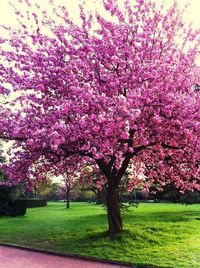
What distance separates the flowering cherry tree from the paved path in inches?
146

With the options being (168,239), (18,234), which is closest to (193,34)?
(168,239)

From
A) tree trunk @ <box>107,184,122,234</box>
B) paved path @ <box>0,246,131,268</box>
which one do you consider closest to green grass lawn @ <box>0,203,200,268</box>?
tree trunk @ <box>107,184,122,234</box>

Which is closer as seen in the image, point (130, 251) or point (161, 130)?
point (130, 251)

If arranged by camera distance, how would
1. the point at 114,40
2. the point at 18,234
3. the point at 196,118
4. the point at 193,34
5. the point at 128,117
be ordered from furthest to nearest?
the point at 18,234
the point at 193,34
the point at 114,40
the point at 196,118
the point at 128,117

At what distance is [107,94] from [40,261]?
22.7 ft

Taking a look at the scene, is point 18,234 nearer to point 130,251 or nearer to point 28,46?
point 130,251

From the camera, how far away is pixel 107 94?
15609 millimetres

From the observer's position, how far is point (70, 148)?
1616cm

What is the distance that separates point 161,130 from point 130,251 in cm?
480

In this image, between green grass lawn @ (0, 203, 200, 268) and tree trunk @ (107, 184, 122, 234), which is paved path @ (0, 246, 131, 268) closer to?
green grass lawn @ (0, 203, 200, 268)

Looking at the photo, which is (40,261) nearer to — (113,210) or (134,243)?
(134,243)

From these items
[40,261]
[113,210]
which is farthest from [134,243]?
[40,261]

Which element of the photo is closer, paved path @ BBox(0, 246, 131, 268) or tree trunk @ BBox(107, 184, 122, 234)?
paved path @ BBox(0, 246, 131, 268)

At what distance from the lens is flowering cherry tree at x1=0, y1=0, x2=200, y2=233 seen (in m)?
14.1
